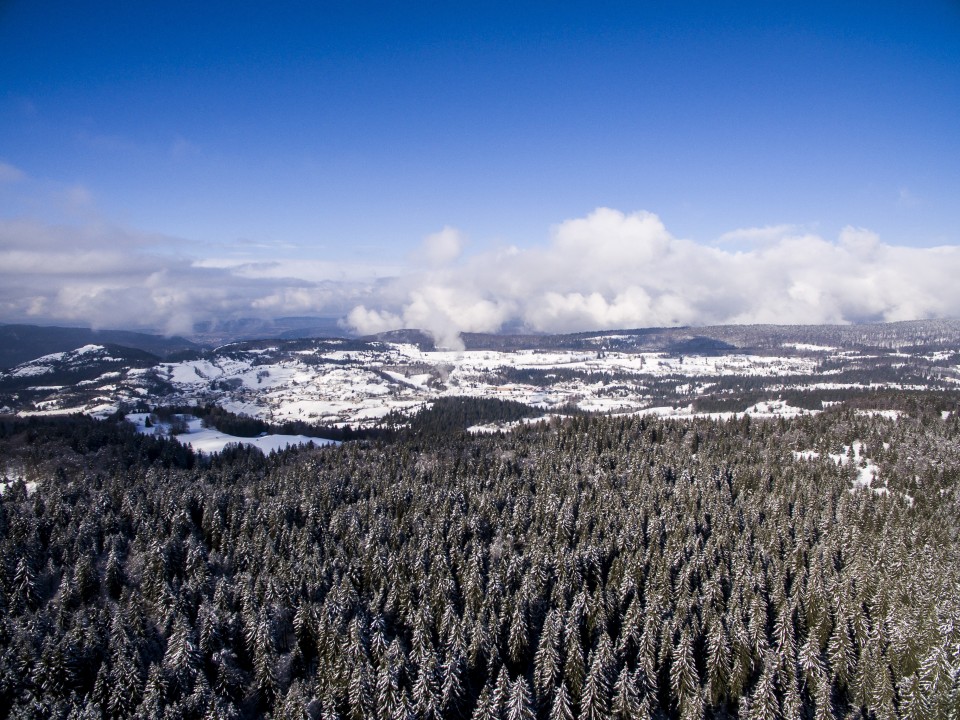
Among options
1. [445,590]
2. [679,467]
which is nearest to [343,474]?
[445,590]

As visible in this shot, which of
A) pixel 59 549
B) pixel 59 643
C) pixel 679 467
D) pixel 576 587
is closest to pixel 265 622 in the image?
pixel 59 643

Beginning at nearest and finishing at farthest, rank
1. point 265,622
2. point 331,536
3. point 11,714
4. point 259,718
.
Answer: point 11,714, point 259,718, point 265,622, point 331,536

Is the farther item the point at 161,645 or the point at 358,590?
the point at 358,590

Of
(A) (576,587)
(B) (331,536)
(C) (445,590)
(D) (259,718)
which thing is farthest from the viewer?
(B) (331,536)

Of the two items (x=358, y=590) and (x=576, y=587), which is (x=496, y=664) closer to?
(x=576, y=587)

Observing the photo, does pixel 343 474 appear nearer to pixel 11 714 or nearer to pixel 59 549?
pixel 59 549

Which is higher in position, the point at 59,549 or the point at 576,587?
the point at 59,549

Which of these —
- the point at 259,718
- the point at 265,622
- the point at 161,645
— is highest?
the point at 265,622
